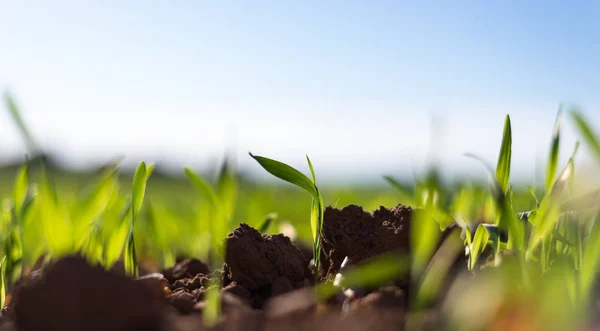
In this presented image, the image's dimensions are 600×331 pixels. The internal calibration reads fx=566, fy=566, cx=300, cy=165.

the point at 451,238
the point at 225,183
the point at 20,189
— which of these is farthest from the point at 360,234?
the point at 20,189

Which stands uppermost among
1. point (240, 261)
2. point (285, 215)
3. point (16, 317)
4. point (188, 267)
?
point (16, 317)

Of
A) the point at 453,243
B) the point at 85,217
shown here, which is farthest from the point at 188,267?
the point at 453,243

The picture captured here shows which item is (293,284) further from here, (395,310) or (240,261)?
(395,310)

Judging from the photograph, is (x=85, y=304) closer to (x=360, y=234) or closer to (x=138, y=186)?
(x=138, y=186)

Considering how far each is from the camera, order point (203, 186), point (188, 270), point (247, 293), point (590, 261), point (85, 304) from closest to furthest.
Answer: point (85, 304) → point (590, 261) → point (247, 293) → point (203, 186) → point (188, 270)

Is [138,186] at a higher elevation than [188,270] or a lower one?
higher

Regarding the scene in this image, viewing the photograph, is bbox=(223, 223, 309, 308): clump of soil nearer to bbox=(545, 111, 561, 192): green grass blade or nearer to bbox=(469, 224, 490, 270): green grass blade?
bbox=(469, 224, 490, 270): green grass blade

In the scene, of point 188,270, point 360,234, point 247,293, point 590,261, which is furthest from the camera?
point 188,270
